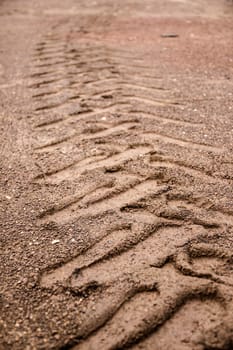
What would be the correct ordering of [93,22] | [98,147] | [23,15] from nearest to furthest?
[98,147], [93,22], [23,15]

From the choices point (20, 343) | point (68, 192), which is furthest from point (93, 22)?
point (20, 343)

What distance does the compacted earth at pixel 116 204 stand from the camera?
4.89 feet

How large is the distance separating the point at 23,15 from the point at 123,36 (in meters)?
3.06

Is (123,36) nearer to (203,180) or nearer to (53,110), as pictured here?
(53,110)

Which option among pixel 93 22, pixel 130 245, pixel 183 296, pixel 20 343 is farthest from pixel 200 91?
pixel 93 22

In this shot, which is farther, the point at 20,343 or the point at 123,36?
the point at 123,36

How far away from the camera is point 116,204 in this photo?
2.11 metres

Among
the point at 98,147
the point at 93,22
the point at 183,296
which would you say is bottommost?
the point at 183,296

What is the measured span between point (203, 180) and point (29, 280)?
117 cm

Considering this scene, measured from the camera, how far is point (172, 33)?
5801 mm

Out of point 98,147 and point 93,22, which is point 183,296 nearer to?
point 98,147

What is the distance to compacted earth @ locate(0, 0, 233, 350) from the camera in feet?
4.89

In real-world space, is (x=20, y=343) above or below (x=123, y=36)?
below

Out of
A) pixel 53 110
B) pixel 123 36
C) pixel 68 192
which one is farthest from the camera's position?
pixel 123 36
